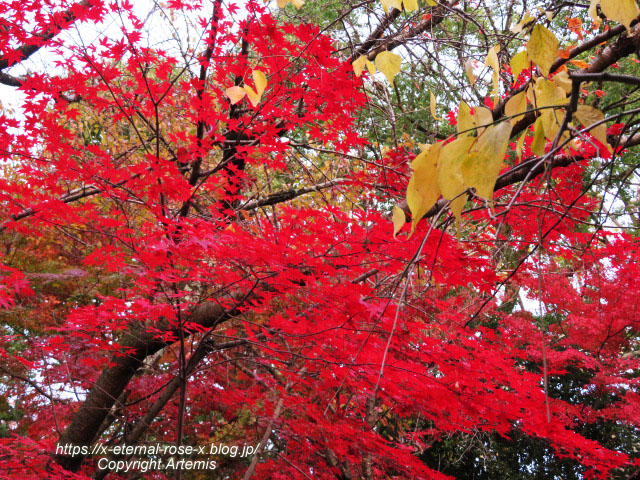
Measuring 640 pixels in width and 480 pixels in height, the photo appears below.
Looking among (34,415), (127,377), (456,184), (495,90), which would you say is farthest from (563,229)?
(34,415)

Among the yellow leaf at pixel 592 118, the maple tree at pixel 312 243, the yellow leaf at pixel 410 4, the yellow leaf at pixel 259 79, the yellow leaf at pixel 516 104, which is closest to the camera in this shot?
the yellow leaf at pixel 592 118

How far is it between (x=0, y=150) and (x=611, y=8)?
4.08 metres

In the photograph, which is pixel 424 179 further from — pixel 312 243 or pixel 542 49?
pixel 312 243

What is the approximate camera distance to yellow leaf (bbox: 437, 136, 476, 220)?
576 mm

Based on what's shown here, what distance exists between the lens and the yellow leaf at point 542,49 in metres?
0.69

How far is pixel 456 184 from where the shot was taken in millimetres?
585

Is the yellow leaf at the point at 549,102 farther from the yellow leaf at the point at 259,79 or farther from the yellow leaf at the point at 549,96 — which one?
the yellow leaf at the point at 259,79

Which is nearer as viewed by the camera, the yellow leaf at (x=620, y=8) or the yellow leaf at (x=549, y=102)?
the yellow leaf at (x=620, y=8)

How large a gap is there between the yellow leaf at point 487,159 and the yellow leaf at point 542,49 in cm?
20

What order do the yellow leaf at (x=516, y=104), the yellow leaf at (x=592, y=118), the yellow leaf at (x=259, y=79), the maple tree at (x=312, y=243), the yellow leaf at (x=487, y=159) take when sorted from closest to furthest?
the yellow leaf at (x=487, y=159), the yellow leaf at (x=592, y=118), the yellow leaf at (x=516, y=104), the yellow leaf at (x=259, y=79), the maple tree at (x=312, y=243)

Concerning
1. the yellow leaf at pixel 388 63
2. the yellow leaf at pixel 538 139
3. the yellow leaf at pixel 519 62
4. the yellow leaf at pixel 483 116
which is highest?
the yellow leaf at pixel 388 63

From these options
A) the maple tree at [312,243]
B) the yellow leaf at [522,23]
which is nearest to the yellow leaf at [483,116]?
the maple tree at [312,243]

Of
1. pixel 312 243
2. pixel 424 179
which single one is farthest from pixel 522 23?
pixel 312 243

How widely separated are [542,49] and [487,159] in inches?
10.2
